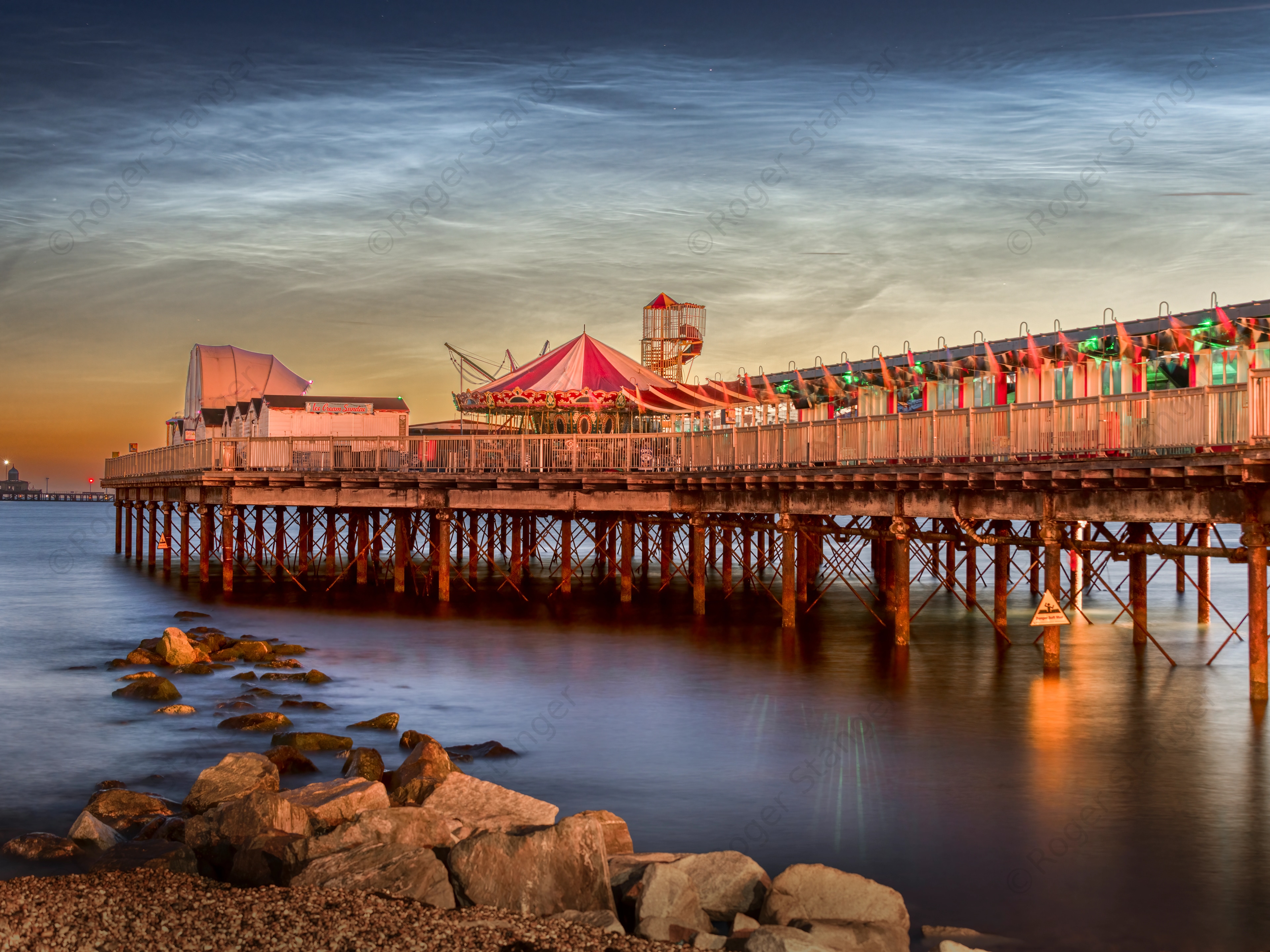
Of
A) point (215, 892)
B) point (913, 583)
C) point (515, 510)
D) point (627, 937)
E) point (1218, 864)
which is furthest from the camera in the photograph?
point (913, 583)

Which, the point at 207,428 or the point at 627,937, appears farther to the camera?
the point at 207,428

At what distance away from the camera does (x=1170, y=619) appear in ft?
112

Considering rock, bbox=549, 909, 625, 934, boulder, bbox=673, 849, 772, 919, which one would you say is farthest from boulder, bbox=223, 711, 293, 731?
rock, bbox=549, 909, 625, 934

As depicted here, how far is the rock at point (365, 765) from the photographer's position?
1560cm

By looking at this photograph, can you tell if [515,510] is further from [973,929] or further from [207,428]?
[973,929]

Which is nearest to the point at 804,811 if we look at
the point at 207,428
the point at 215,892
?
the point at 215,892

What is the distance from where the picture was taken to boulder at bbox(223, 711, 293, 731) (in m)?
19.4

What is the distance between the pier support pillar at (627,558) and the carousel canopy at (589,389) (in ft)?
15.0

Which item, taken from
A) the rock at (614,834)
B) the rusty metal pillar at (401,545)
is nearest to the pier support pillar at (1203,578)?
the rock at (614,834)

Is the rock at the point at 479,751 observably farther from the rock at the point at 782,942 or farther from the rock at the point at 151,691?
the rock at the point at 782,942

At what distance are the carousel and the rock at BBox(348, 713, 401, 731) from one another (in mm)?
21989

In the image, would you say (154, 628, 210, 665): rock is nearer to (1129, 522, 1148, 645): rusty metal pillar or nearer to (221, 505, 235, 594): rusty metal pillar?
(221, 505, 235, 594): rusty metal pillar

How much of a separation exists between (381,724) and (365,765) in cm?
404

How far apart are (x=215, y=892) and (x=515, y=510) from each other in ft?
93.2
